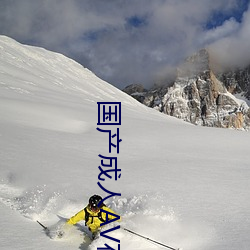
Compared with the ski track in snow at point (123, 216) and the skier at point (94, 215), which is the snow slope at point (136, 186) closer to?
the ski track in snow at point (123, 216)

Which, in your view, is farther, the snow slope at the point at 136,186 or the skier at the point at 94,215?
the skier at the point at 94,215

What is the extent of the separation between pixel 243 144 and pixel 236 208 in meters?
8.11

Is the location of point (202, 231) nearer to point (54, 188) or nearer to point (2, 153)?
point (54, 188)

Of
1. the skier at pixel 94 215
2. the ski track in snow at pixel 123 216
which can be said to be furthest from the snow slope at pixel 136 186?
the skier at pixel 94 215

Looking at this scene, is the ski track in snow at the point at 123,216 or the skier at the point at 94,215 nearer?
the ski track in snow at the point at 123,216

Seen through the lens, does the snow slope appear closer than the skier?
Yes

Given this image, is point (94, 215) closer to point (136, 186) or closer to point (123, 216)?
point (123, 216)

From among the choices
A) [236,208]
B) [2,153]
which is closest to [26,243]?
[236,208]

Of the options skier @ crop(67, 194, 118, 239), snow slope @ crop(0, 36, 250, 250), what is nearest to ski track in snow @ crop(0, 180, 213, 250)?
snow slope @ crop(0, 36, 250, 250)

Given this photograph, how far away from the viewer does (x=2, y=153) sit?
32.2ft

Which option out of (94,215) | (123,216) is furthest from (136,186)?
(94,215)

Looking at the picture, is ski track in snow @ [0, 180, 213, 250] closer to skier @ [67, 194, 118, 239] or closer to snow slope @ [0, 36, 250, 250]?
snow slope @ [0, 36, 250, 250]

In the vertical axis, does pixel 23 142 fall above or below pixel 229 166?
above

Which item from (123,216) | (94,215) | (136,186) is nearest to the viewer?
(94,215)
